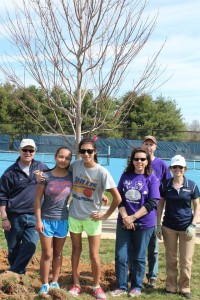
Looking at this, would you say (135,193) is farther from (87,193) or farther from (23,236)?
(23,236)

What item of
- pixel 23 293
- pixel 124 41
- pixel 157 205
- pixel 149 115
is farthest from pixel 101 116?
pixel 149 115

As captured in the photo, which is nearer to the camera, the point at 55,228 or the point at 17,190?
the point at 55,228

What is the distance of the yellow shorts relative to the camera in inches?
194

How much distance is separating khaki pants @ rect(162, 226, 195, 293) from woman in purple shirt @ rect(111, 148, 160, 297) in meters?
0.31

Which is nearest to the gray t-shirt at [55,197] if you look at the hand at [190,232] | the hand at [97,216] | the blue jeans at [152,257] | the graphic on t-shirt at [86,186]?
the graphic on t-shirt at [86,186]

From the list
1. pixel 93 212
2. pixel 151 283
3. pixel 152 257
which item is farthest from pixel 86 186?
pixel 151 283

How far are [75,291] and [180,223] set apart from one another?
1459mm

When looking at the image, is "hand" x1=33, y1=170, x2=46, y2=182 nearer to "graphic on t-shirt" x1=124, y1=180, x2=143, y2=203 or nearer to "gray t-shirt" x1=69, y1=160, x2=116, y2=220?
"gray t-shirt" x1=69, y1=160, x2=116, y2=220

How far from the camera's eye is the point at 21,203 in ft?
17.3

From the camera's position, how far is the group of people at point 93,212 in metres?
4.91

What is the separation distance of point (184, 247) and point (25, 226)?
1.92 m

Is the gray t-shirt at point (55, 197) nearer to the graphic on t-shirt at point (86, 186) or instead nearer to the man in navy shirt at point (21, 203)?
the graphic on t-shirt at point (86, 186)

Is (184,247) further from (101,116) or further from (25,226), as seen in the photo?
(101,116)

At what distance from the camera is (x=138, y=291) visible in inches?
207
